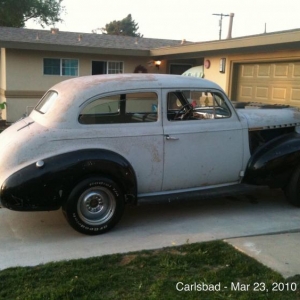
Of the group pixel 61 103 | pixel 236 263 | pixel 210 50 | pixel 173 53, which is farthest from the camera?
pixel 173 53

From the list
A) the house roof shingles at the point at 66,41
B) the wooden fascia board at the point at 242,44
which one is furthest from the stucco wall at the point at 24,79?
the wooden fascia board at the point at 242,44

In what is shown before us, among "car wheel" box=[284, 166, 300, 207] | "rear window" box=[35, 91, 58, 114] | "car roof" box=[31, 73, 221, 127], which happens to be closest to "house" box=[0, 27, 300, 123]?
"car wheel" box=[284, 166, 300, 207]

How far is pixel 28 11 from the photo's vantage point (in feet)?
119

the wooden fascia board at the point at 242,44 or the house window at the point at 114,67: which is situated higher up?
the wooden fascia board at the point at 242,44

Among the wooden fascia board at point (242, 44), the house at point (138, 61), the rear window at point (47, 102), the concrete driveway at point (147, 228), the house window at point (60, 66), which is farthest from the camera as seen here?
the house window at point (60, 66)

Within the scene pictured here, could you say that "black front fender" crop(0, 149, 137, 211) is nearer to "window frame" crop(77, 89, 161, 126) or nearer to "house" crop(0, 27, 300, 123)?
"window frame" crop(77, 89, 161, 126)

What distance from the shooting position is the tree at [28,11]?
34.1 meters

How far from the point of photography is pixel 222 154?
571 centimetres

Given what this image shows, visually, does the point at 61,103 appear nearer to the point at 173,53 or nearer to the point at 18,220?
the point at 18,220

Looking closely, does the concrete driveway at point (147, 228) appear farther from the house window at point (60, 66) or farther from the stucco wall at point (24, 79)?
the house window at point (60, 66)

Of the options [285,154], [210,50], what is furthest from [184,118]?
[210,50]

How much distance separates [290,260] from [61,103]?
318cm

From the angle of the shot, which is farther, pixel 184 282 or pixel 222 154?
pixel 222 154

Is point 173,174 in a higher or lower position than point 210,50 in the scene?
lower
